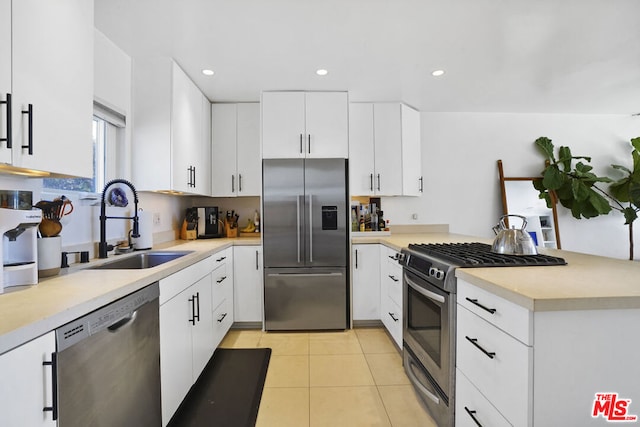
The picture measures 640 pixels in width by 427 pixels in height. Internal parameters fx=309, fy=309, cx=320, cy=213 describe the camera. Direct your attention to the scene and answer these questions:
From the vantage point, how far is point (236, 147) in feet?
11.2

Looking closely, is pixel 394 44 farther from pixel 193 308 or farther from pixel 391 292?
pixel 193 308

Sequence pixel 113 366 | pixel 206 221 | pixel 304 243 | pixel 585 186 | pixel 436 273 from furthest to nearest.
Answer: pixel 585 186
pixel 206 221
pixel 304 243
pixel 436 273
pixel 113 366

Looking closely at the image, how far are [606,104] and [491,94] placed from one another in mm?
1517

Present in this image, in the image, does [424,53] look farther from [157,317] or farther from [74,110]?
[157,317]

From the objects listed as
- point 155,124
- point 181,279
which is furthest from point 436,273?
point 155,124

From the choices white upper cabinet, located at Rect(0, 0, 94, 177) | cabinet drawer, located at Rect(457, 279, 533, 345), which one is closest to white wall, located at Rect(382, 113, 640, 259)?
cabinet drawer, located at Rect(457, 279, 533, 345)

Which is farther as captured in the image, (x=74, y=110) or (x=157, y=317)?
(x=157, y=317)

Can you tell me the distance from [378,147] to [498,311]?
8.19 ft

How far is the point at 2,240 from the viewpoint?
1.10m

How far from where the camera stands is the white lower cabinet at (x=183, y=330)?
159cm

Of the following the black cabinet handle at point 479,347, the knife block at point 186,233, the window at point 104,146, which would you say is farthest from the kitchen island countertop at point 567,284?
the knife block at point 186,233

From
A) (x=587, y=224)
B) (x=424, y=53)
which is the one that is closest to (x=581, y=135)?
(x=587, y=224)

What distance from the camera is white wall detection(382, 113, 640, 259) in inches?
151

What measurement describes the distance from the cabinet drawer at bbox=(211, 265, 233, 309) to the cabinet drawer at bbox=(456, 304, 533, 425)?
1.85 meters
